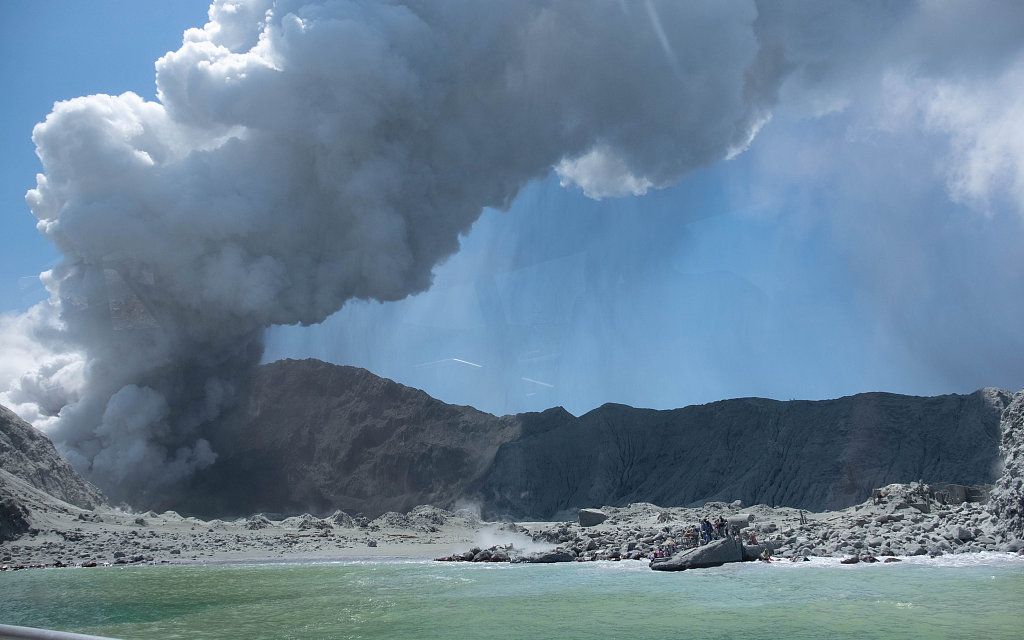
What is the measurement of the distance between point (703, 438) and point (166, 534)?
181 ft

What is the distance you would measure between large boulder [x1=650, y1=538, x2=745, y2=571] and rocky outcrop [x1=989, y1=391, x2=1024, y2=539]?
29.7 ft

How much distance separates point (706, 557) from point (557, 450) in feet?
209

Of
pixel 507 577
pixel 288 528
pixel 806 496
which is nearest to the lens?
pixel 507 577

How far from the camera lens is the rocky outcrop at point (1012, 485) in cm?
2781

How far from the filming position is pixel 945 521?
32.8 meters

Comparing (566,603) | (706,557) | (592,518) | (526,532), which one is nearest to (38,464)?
(526,532)

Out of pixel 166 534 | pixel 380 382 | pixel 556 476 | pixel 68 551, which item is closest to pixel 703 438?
pixel 556 476

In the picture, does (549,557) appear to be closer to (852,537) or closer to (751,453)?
(852,537)

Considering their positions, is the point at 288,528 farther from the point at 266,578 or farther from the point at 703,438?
the point at 703,438

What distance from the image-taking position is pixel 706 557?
29.8 m

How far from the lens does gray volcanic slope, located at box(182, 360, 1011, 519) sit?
74250 mm

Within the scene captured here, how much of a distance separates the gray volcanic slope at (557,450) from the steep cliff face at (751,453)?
160 millimetres

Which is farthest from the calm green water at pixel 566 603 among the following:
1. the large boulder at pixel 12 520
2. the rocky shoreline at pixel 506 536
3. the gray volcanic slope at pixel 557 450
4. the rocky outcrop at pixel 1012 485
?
the gray volcanic slope at pixel 557 450

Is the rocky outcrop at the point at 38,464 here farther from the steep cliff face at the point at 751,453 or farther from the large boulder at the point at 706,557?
the large boulder at the point at 706,557
